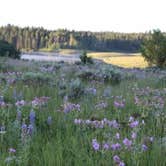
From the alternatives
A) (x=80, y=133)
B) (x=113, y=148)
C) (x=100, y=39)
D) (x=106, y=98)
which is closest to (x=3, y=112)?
(x=80, y=133)

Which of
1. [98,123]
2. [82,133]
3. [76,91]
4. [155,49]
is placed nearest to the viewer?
[82,133]

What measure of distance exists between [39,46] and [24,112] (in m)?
165

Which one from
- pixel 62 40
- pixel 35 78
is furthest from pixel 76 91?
pixel 62 40

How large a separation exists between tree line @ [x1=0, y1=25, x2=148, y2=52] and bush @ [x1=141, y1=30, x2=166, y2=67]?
13251 cm

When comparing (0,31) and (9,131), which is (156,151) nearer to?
(9,131)

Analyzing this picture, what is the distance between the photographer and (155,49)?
2528cm

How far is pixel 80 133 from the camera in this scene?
382 centimetres

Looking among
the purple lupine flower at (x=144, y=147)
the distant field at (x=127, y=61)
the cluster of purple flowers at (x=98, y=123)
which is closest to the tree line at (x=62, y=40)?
the distant field at (x=127, y=61)

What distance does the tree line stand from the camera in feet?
536

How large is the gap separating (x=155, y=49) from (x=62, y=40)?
143 metres

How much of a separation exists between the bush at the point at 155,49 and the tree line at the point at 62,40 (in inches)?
5217

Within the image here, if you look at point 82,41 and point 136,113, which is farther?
point 82,41

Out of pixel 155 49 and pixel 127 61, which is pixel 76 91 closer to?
pixel 155 49

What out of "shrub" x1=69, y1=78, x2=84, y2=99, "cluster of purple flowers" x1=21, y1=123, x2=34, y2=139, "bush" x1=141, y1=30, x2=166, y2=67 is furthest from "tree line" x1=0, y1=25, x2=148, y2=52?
"cluster of purple flowers" x1=21, y1=123, x2=34, y2=139
